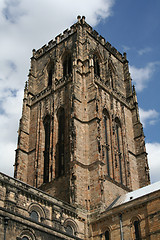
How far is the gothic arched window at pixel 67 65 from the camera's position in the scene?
141 feet

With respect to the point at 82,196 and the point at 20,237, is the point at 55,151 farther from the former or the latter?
the point at 20,237

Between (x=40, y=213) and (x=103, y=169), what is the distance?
838 centimetres

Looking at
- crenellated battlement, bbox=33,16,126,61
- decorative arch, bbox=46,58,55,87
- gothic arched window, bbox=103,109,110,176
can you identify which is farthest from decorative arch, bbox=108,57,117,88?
decorative arch, bbox=46,58,55,87

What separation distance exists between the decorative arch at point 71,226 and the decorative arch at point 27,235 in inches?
203

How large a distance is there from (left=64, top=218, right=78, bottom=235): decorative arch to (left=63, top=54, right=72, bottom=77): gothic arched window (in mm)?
18935

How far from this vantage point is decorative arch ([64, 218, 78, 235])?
28.6 meters

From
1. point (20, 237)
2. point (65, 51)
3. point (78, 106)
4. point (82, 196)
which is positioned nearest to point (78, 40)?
point (65, 51)

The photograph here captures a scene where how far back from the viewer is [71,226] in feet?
95.1

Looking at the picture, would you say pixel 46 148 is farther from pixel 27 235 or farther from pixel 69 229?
pixel 27 235

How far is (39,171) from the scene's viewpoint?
1463 inches

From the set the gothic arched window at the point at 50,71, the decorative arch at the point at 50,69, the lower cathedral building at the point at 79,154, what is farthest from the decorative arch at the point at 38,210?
the decorative arch at the point at 50,69

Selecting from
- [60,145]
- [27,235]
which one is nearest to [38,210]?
[27,235]

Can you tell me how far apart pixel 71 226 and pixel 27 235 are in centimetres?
627

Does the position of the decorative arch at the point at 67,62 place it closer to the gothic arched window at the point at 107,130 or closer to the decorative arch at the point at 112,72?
the decorative arch at the point at 112,72
